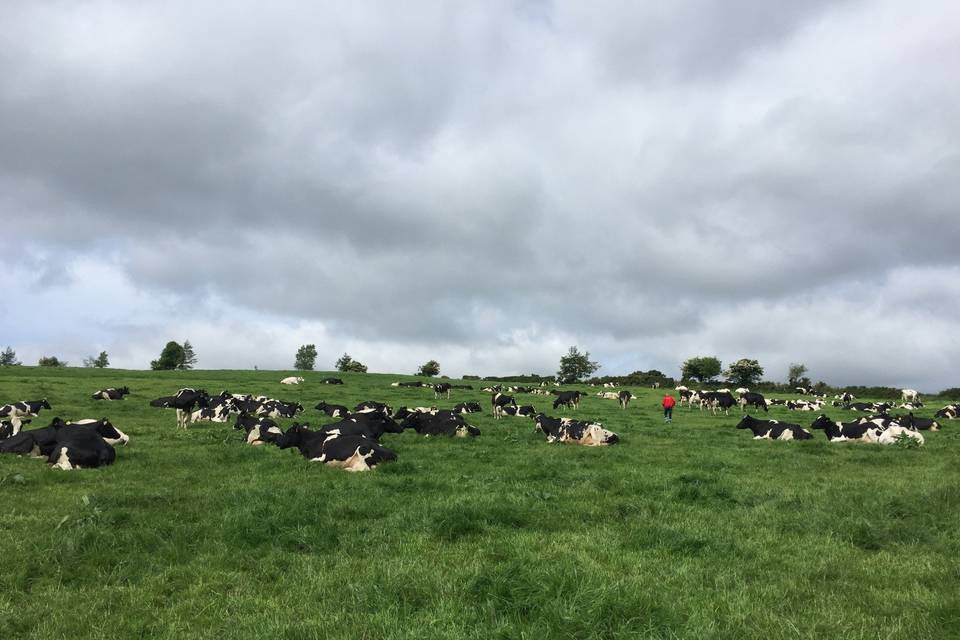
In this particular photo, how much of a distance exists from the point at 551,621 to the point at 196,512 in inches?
253

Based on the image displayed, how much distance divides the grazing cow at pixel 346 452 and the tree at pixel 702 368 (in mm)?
113400

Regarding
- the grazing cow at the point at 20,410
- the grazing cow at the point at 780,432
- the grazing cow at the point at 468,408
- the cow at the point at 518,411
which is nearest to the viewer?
the grazing cow at the point at 20,410

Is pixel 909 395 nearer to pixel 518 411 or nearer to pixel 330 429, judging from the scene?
pixel 518 411

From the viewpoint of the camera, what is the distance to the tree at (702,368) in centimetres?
11938

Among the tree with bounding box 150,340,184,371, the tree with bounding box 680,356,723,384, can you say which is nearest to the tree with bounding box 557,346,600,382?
the tree with bounding box 680,356,723,384

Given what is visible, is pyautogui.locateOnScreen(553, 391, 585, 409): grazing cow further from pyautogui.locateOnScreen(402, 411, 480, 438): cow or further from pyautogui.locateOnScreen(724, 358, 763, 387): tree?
pyautogui.locateOnScreen(724, 358, 763, 387): tree

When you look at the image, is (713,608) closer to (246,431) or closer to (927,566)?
(927,566)

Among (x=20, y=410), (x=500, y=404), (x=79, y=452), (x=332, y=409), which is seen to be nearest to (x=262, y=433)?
(x=79, y=452)

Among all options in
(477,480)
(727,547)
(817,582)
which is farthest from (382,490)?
(817,582)

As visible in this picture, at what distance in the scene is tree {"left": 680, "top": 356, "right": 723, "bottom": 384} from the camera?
119 metres

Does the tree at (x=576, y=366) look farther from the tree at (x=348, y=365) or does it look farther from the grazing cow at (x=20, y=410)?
the grazing cow at (x=20, y=410)

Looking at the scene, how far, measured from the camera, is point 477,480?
1216 centimetres

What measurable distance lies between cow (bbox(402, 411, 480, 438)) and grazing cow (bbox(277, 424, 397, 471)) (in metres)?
5.47

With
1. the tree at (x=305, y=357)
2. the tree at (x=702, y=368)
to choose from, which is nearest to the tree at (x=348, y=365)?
the tree at (x=305, y=357)
